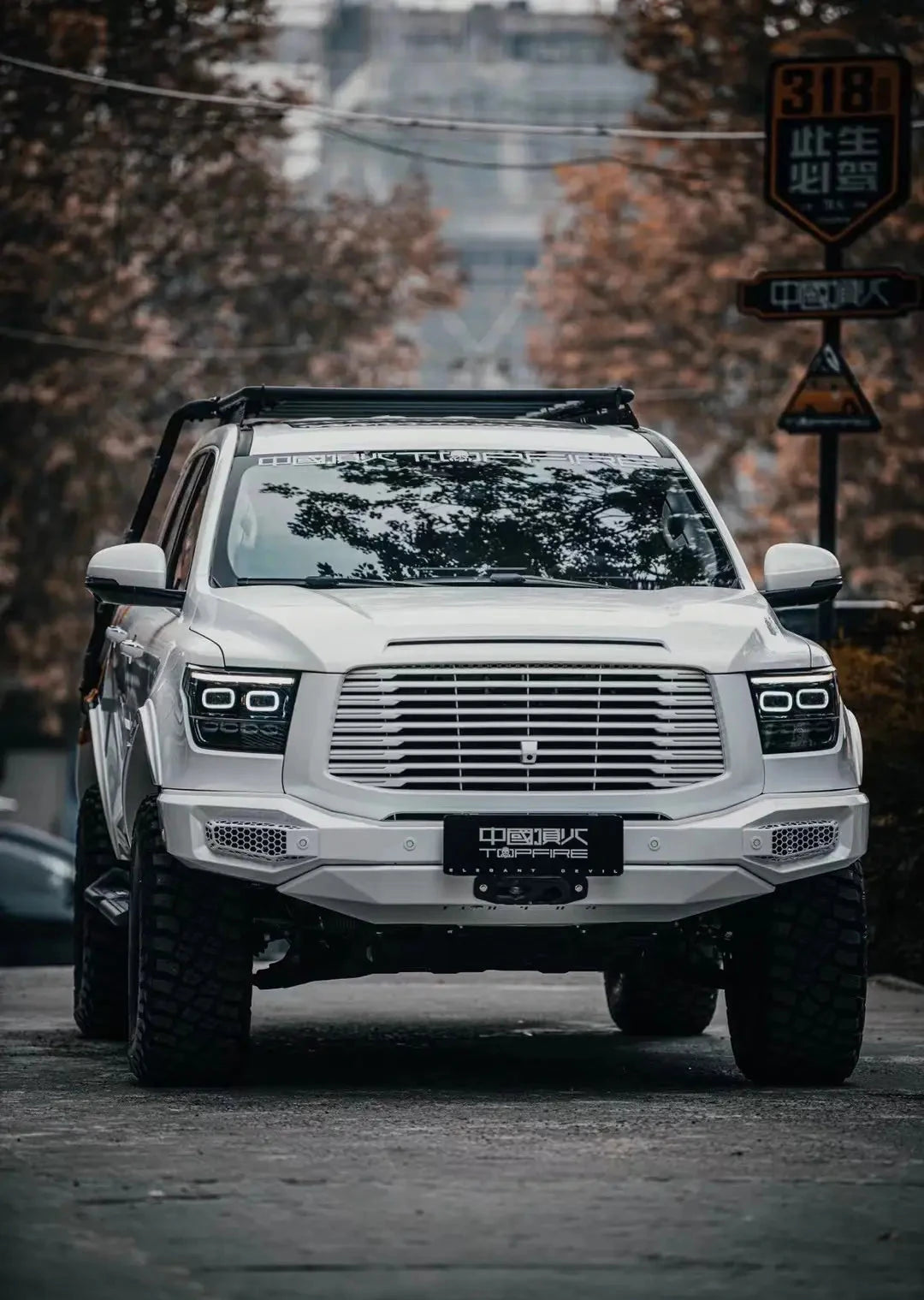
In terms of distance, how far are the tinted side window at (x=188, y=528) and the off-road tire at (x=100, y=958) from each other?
1.00 meters

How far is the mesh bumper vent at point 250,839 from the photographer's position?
9.42m

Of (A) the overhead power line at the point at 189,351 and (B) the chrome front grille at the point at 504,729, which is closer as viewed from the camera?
(B) the chrome front grille at the point at 504,729

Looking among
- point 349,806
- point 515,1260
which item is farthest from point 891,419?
point 515,1260

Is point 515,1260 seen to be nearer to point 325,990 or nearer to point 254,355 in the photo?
point 325,990

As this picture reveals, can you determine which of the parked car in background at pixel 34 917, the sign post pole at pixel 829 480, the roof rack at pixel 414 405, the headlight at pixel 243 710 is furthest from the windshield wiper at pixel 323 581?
the parked car in background at pixel 34 917

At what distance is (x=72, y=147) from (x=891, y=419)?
10016 mm

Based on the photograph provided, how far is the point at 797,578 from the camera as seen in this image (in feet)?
34.7

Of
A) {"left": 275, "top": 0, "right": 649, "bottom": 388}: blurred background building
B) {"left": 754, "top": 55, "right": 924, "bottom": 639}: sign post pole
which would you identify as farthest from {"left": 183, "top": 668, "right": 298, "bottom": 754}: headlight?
{"left": 275, "top": 0, "right": 649, "bottom": 388}: blurred background building

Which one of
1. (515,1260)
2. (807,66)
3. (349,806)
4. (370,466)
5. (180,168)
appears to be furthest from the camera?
(180,168)

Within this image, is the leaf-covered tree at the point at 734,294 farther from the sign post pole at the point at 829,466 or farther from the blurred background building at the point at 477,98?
the blurred background building at the point at 477,98

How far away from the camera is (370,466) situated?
10984 millimetres

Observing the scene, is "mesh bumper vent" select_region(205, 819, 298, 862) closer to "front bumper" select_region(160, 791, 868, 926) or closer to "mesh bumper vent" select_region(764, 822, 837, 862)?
"front bumper" select_region(160, 791, 868, 926)

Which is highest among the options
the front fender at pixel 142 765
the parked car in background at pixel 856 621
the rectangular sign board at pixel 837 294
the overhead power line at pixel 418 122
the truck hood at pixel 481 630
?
the overhead power line at pixel 418 122

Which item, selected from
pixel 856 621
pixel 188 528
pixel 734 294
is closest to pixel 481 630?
pixel 188 528
